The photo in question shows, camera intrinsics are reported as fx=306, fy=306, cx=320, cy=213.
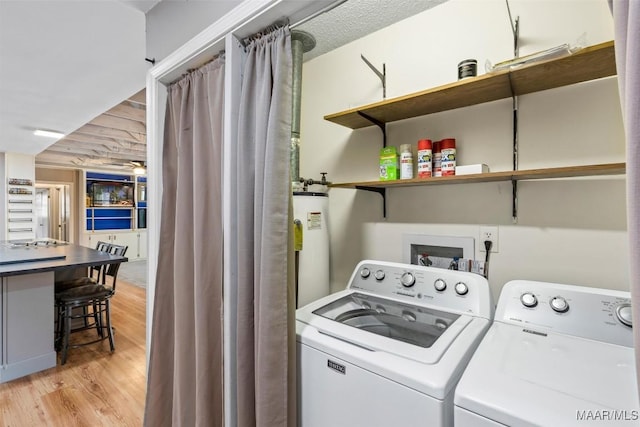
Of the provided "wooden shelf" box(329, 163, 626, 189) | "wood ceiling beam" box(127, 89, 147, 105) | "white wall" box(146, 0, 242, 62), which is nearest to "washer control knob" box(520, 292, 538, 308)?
"wooden shelf" box(329, 163, 626, 189)

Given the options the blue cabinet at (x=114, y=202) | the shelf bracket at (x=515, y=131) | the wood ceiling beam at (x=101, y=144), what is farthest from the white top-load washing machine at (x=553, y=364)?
the blue cabinet at (x=114, y=202)

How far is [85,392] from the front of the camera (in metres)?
→ 2.31

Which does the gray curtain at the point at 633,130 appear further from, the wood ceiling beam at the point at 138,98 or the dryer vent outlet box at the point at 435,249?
the wood ceiling beam at the point at 138,98

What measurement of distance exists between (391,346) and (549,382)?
398 mm

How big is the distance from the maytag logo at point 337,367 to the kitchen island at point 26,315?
2.74 m

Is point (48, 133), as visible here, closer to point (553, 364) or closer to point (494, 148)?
point (494, 148)

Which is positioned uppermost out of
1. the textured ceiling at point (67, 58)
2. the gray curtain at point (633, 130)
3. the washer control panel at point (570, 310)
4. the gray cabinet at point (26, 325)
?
the textured ceiling at point (67, 58)

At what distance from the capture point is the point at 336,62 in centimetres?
205

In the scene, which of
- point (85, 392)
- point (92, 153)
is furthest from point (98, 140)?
point (85, 392)

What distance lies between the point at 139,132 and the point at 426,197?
4.82m

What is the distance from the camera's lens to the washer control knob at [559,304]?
42.2 inches

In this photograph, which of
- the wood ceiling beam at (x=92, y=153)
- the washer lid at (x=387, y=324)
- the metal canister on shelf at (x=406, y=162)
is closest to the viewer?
the washer lid at (x=387, y=324)

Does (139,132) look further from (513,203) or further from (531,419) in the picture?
(531,419)

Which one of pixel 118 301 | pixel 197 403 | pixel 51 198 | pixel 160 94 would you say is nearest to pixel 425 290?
pixel 197 403
